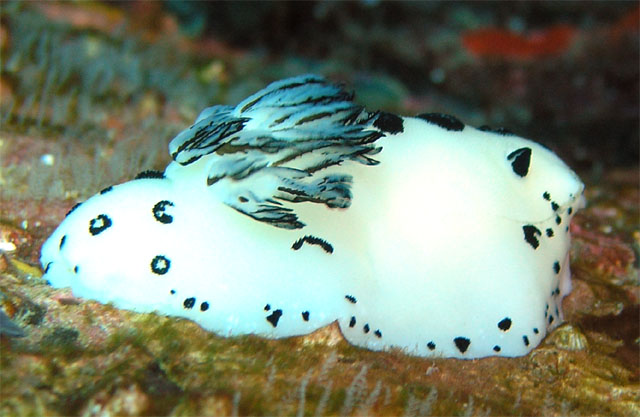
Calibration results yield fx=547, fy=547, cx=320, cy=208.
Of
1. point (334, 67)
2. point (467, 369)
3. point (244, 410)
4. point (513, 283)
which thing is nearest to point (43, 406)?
point (244, 410)

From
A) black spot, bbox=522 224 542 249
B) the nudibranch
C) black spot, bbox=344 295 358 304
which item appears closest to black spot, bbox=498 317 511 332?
the nudibranch

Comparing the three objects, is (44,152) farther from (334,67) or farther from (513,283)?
(334,67)

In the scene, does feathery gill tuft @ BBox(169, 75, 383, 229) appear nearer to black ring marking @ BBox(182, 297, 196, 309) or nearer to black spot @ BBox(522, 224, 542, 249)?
black ring marking @ BBox(182, 297, 196, 309)

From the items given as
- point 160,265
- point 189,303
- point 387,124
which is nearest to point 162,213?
point 160,265

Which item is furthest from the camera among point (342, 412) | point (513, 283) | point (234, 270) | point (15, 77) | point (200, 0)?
Answer: point (200, 0)

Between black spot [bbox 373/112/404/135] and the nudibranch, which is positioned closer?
the nudibranch

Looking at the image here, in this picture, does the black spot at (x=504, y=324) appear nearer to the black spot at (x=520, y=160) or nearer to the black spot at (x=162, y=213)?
the black spot at (x=520, y=160)

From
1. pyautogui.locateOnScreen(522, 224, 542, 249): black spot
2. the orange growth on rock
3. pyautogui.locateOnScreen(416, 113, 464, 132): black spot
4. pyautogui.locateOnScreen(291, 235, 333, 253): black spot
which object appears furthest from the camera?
the orange growth on rock
